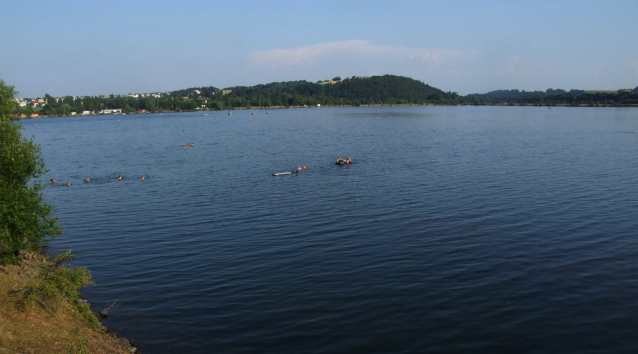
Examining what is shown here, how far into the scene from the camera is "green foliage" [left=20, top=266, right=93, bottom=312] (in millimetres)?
12734

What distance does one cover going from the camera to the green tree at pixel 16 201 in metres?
15.6

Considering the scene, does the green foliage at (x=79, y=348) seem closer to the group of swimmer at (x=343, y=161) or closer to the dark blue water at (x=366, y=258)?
the dark blue water at (x=366, y=258)

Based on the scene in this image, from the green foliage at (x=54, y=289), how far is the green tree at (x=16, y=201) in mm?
2776

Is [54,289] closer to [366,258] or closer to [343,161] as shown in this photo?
[366,258]

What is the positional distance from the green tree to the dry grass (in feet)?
6.36

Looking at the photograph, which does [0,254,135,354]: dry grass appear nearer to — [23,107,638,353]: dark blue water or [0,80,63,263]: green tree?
[23,107,638,353]: dark blue water

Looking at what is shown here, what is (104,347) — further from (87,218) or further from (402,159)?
(402,159)

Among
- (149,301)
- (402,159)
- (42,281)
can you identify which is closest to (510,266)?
(149,301)

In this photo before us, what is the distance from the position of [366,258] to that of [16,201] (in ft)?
45.0

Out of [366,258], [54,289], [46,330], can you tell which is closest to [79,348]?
[46,330]

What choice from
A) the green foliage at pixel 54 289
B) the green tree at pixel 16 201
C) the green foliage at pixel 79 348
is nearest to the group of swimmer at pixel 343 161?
the green tree at pixel 16 201

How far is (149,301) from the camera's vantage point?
15.6 m

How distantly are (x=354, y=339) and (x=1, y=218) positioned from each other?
41.9ft

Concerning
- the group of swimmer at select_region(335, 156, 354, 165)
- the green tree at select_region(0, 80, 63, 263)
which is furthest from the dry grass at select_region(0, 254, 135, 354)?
the group of swimmer at select_region(335, 156, 354, 165)
